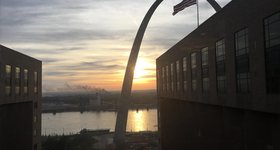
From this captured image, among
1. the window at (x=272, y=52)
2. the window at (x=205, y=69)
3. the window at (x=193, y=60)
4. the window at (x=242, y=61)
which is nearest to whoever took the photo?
the window at (x=272, y=52)

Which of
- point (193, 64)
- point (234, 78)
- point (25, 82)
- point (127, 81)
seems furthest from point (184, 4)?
point (127, 81)

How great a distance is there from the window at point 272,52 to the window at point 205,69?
11661 millimetres

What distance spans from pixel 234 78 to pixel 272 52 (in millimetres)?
5300

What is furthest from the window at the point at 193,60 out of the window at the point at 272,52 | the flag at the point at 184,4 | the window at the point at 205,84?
the window at the point at 272,52

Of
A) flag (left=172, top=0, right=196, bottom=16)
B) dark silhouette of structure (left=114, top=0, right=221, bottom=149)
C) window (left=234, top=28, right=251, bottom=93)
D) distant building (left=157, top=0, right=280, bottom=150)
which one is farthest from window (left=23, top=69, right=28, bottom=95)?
window (left=234, top=28, right=251, bottom=93)

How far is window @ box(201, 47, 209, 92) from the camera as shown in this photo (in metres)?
30.9

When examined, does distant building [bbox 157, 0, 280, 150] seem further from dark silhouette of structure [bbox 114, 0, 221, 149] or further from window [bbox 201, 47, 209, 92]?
dark silhouette of structure [bbox 114, 0, 221, 149]

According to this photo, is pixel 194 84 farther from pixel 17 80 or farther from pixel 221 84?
pixel 17 80

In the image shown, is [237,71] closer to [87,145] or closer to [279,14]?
[279,14]

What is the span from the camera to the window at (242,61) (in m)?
21.7

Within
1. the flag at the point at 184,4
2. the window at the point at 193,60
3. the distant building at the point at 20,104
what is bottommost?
the distant building at the point at 20,104

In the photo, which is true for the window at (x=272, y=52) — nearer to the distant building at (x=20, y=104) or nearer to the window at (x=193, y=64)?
the window at (x=193, y=64)

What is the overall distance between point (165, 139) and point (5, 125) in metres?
23.2

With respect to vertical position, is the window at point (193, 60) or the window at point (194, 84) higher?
the window at point (193, 60)
